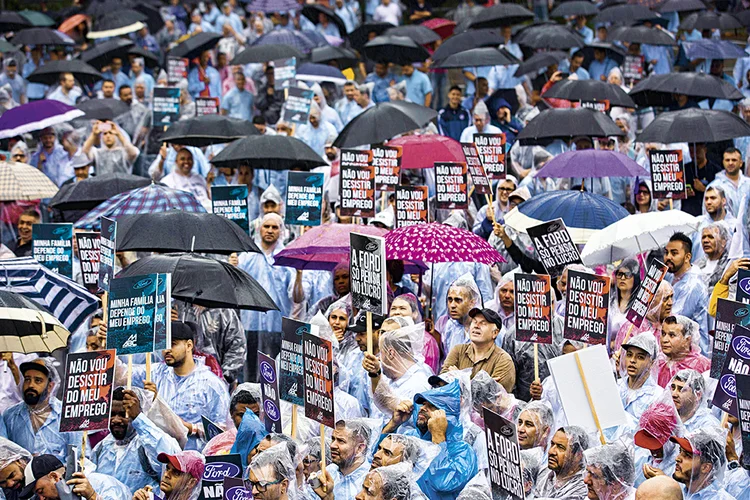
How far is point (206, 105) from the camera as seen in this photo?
17703mm

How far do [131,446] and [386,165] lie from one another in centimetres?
531

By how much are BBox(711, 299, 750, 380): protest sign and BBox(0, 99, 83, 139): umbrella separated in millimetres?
9329

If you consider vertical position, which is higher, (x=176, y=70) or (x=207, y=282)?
(x=176, y=70)

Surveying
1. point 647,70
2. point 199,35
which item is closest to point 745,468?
point 647,70

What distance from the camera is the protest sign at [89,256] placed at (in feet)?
39.0

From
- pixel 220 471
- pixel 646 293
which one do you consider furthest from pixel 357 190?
pixel 220 471

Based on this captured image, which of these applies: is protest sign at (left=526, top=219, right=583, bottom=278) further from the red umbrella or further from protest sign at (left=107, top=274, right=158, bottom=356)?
the red umbrella

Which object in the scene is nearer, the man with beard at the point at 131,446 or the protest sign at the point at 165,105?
the man with beard at the point at 131,446

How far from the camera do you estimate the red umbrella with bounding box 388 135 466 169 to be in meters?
14.7

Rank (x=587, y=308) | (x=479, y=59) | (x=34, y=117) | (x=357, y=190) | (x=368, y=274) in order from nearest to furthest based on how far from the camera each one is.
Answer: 1. (x=368, y=274)
2. (x=587, y=308)
3. (x=357, y=190)
4. (x=34, y=117)
5. (x=479, y=59)

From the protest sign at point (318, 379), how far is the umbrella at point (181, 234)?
270 centimetres

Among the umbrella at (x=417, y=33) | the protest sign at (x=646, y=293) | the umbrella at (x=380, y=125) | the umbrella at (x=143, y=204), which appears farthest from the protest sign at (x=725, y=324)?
the umbrella at (x=417, y=33)

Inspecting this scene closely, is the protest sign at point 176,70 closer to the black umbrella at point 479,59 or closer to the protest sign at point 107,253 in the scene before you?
the black umbrella at point 479,59

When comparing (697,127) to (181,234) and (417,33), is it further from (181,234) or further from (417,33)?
(417,33)
